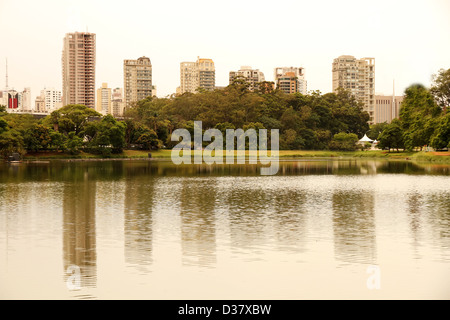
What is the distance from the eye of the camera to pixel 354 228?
49.6 feet

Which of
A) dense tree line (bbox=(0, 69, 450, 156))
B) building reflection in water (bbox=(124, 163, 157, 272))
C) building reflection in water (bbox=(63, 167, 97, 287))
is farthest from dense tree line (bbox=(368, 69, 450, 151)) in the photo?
building reflection in water (bbox=(63, 167, 97, 287))

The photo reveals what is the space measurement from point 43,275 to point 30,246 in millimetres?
2815

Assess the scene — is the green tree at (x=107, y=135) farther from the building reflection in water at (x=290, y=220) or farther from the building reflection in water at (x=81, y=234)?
the building reflection in water at (x=290, y=220)

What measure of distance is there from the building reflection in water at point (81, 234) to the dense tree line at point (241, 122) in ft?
124

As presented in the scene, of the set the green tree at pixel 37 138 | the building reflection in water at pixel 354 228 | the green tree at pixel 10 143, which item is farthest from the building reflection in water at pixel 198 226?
the green tree at pixel 37 138

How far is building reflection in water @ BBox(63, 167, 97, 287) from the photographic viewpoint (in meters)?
10.7

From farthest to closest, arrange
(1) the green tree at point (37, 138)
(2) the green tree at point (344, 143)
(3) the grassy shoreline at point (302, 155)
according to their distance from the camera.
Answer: (2) the green tree at point (344, 143) < (3) the grassy shoreline at point (302, 155) < (1) the green tree at point (37, 138)

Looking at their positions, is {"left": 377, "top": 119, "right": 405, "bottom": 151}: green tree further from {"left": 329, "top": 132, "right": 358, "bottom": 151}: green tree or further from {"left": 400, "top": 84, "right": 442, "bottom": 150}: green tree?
{"left": 329, "top": 132, "right": 358, "bottom": 151}: green tree

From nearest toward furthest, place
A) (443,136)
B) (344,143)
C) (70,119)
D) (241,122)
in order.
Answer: (443,136) → (70,119) → (344,143) → (241,122)

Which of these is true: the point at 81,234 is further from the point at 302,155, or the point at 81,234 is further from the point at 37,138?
the point at 302,155

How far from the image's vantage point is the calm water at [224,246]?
9461 millimetres

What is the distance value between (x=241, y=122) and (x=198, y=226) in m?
74.9

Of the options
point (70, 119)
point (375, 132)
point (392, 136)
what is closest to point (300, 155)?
point (392, 136)

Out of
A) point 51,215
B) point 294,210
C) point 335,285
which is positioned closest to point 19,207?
point 51,215
